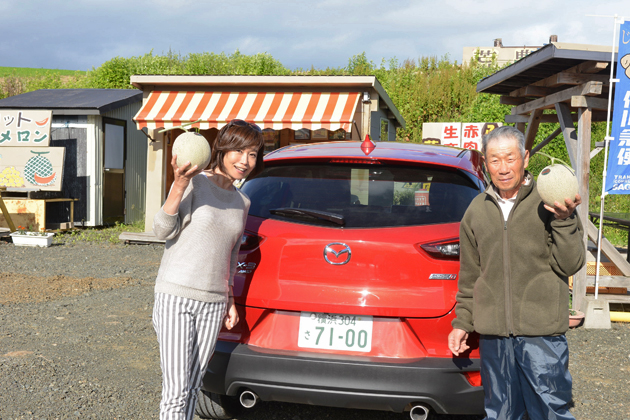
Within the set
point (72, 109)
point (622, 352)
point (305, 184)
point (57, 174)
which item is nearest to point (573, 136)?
point (622, 352)

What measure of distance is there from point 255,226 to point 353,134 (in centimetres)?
986

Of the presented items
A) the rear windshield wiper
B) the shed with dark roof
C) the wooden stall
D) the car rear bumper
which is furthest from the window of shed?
the car rear bumper

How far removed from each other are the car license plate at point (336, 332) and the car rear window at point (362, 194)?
46 centimetres

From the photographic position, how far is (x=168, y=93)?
1298 centimetres

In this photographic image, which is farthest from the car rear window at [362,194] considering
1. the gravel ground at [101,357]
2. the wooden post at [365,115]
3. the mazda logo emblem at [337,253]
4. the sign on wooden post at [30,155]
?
the sign on wooden post at [30,155]

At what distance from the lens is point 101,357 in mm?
4719

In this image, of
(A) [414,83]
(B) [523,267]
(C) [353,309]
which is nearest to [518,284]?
(B) [523,267]

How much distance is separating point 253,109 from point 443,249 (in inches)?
397

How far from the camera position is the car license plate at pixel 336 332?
2646 mm

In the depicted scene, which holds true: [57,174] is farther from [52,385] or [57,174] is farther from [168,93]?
[52,385]

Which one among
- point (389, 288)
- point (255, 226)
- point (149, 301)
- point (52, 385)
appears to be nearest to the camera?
point (389, 288)

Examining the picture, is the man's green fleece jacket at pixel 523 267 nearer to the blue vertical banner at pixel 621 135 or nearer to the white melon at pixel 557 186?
the white melon at pixel 557 186

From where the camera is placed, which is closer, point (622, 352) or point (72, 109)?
point (622, 352)

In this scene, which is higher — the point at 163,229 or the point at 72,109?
the point at 72,109
